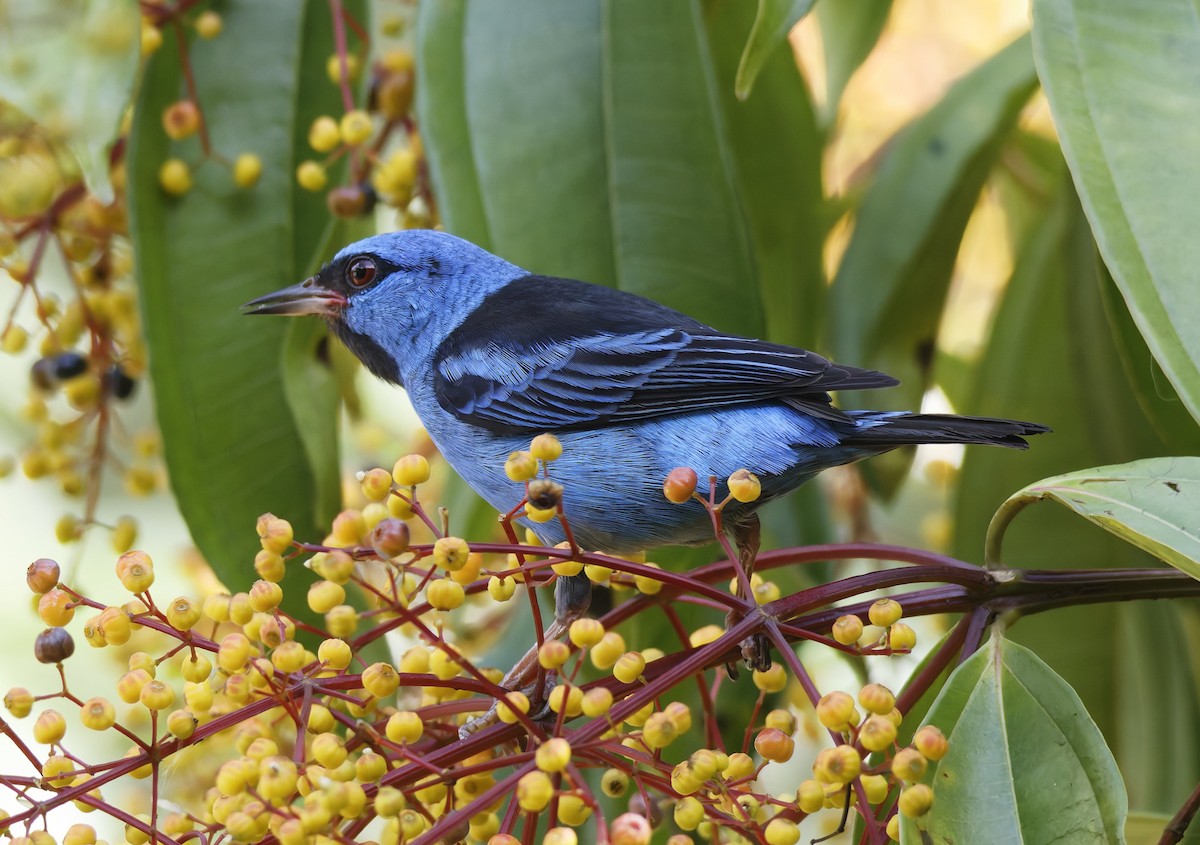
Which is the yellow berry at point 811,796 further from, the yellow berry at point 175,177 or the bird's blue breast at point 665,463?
the yellow berry at point 175,177

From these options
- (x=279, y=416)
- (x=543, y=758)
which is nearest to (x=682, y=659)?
(x=543, y=758)

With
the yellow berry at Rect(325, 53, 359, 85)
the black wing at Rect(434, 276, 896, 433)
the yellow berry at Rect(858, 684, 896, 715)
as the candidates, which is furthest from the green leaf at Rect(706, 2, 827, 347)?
the yellow berry at Rect(858, 684, 896, 715)

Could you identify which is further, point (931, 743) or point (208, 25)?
point (208, 25)

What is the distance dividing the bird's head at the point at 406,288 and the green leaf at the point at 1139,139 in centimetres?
116

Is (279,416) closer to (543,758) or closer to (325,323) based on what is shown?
(325,323)

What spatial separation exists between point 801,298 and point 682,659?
1257 mm

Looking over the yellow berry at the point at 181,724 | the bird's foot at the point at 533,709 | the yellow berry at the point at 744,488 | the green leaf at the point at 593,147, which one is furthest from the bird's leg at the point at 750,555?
the yellow berry at the point at 181,724

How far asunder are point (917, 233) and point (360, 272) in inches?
46.7

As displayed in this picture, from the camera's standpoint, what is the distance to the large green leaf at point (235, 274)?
229 centimetres

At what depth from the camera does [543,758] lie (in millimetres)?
1256

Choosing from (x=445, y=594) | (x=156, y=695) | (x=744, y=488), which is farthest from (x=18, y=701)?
(x=744, y=488)

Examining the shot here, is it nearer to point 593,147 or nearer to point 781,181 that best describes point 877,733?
point 593,147

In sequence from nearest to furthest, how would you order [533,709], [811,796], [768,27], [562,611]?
[811,796] < [533,709] < [768,27] < [562,611]

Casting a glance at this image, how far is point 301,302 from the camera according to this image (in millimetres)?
2299
